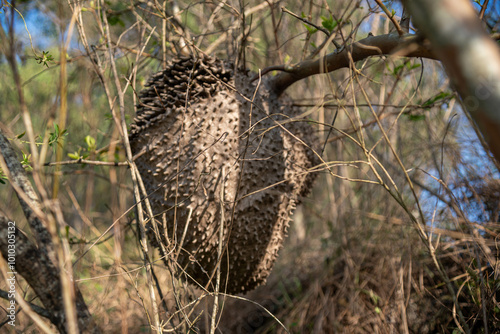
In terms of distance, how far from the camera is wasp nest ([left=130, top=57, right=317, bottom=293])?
4.88 ft

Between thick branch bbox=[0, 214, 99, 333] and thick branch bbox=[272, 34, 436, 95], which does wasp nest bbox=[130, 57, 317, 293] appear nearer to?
thick branch bbox=[272, 34, 436, 95]

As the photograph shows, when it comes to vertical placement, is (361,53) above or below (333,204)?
above

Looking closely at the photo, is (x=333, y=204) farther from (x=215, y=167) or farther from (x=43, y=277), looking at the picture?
(x=43, y=277)

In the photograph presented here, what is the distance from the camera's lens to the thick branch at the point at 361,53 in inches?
47.8

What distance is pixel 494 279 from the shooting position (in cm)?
166

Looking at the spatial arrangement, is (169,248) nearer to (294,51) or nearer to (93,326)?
(93,326)

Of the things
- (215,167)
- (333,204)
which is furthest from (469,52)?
(333,204)

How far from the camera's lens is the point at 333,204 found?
112 inches

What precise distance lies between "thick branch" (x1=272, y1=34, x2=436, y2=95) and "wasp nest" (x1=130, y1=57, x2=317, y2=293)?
138 mm

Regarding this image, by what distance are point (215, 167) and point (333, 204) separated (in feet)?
5.20

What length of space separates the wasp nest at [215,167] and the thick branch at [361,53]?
14 centimetres

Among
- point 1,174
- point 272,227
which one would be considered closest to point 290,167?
point 272,227

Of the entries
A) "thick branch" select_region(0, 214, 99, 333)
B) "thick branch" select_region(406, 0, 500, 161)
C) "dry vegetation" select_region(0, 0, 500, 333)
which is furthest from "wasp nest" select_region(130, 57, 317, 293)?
"thick branch" select_region(406, 0, 500, 161)

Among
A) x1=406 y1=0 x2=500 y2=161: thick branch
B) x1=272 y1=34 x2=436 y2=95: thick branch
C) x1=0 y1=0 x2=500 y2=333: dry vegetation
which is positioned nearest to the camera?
x1=406 y1=0 x2=500 y2=161: thick branch
